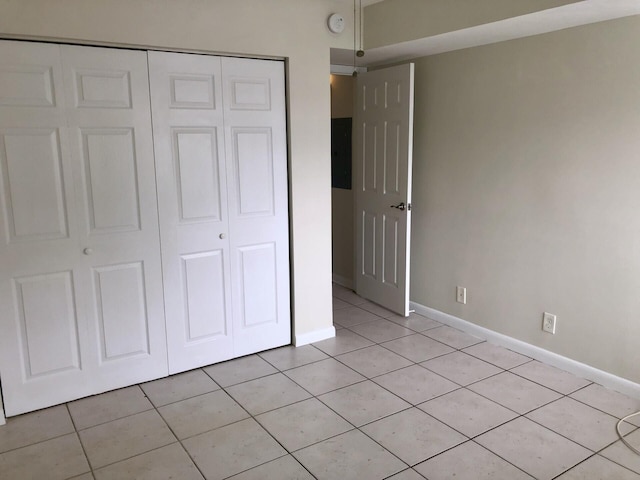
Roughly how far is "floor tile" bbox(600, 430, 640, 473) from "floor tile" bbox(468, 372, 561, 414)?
448mm

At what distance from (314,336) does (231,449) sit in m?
1.43

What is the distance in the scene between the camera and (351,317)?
438 centimetres

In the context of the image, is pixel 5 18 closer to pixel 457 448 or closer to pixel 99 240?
pixel 99 240

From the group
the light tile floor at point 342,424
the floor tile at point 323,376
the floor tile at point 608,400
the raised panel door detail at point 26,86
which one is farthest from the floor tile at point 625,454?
the raised panel door detail at point 26,86

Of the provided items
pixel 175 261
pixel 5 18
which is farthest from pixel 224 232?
pixel 5 18

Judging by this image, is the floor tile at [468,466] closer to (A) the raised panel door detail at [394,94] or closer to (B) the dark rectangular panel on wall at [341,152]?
(A) the raised panel door detail at [394,94]

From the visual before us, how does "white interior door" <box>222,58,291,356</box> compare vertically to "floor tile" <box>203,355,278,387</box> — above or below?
above

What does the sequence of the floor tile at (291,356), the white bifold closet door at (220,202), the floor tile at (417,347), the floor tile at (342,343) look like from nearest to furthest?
1. the white bifold closet door at (220,202)
2. the floor tile at (291,356)
3. the floor tile at (417,347)
4. the floor tile at (342,343)

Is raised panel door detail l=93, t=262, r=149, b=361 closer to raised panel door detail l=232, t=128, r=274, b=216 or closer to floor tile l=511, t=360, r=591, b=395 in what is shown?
raised panel door detail l=232, t=128, r=274, b=216

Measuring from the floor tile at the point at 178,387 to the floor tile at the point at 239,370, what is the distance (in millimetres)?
63

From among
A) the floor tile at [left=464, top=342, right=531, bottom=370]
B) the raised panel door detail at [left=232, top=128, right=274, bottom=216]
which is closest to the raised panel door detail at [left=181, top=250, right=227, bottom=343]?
the raised panel door detail at [left=232, top=128, right=274, bottom=216]

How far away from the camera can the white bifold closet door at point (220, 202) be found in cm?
312

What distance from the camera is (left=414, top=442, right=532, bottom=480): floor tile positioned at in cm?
229

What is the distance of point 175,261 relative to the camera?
10.6 feet
